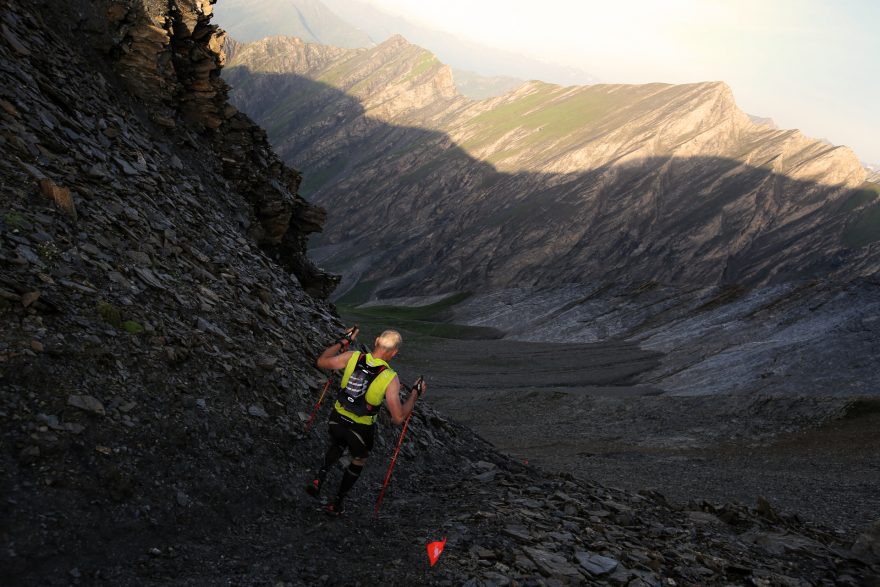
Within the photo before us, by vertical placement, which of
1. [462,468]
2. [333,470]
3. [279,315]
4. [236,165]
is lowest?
[462,468]

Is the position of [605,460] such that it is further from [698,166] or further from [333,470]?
[698,166]

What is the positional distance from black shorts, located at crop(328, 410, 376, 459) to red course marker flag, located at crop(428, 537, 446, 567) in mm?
1683

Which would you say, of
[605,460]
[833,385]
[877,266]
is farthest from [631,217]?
[605,460]

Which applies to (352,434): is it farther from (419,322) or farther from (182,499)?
(419,322)

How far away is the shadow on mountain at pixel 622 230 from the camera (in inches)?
4454

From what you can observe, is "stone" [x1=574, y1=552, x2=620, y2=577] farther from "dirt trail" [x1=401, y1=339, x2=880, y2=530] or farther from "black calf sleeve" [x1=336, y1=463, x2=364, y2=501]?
"dirt trail" [x1=401, y1=339, x2=880, y2=530]

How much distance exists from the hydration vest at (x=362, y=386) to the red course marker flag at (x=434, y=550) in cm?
206

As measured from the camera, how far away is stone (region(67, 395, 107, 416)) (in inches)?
307

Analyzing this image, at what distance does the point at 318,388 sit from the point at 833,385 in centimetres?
4548

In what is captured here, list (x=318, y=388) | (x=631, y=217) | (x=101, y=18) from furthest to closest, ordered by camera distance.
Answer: (x=631, y=217)
(x=101, y=18)
(x=318, y=388)

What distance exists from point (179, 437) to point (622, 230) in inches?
5179

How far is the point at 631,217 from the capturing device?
13188cm

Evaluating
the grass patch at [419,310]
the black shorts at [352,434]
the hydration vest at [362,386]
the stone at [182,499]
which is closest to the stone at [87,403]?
the stone at [182,499]

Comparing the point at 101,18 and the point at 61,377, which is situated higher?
the point at 101,18
